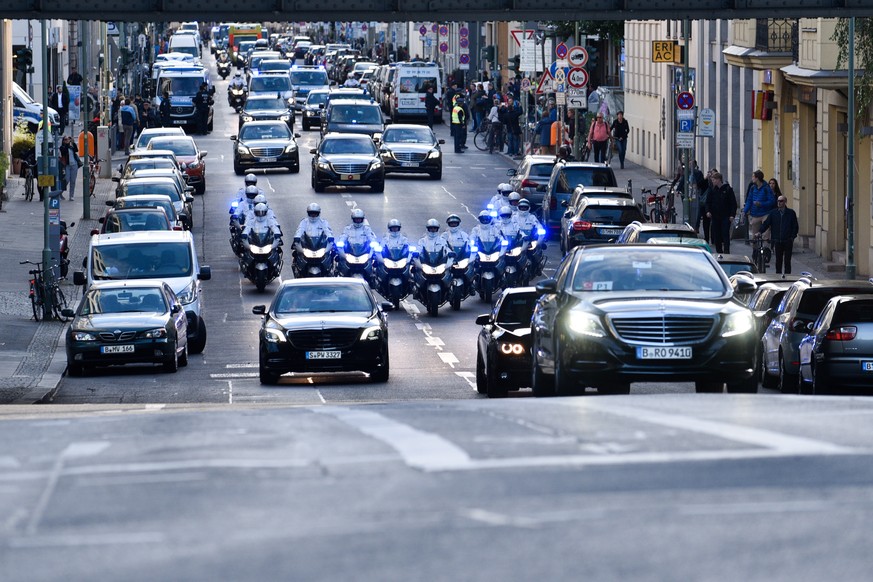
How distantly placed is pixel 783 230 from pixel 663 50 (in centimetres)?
1764

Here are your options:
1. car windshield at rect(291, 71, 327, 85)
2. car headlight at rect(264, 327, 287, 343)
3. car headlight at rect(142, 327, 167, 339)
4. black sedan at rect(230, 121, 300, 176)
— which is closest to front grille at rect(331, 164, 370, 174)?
black sedan at rect(230, 121, 300, 176)

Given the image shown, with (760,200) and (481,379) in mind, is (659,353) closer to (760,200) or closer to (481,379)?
(481,379)

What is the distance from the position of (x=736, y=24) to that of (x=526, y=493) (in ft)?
137

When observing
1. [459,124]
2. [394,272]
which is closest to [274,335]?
[394,272]

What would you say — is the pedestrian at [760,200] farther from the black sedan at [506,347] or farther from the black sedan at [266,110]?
the black sedan at [266,110]

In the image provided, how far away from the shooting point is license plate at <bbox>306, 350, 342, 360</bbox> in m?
23.9

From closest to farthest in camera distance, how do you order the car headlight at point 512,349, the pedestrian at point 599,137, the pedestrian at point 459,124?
the car headlight at point 512,349 < the pedestrian at point 599,137 < the pedestrian at point 459,124

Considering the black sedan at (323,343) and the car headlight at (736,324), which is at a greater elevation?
the car headlight at (736,324)

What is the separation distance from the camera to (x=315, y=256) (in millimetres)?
34000

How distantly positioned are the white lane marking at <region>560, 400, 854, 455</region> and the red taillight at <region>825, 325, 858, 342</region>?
1270 centimetres

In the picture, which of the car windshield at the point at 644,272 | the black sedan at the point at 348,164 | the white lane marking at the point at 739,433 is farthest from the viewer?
the black sedan at the point at 348,164

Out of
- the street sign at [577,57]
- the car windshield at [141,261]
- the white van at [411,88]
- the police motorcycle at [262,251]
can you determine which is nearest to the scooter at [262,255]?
the police motorcycle at [262,251]

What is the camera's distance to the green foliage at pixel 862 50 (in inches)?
1315

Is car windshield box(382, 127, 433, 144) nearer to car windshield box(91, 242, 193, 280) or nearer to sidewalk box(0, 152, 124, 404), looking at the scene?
sidewalk box(0, 152, 124, 404)
